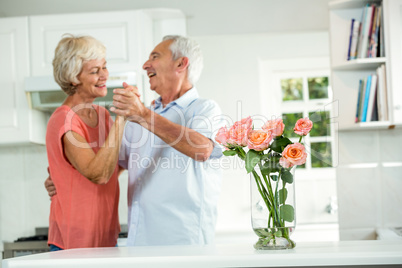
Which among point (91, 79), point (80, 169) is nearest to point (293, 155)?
point (80, 169)

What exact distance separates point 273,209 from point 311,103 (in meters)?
3.34

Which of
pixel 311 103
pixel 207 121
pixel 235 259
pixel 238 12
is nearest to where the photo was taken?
pixel 235 259

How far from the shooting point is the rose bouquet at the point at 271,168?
161 centimetres

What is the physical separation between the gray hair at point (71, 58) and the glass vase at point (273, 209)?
1270mm

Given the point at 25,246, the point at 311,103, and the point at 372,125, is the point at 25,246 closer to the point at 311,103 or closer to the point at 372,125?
the point at 372,125

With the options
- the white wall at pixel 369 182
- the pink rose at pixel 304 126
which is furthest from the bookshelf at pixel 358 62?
the pink rose at pixel 304 126

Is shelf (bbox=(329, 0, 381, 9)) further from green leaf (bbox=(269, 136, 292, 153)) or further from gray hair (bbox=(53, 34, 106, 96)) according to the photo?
green leaf (bbox=(269, 136, 292, 153))

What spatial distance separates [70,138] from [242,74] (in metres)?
2.55

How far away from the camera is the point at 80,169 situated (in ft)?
7.61

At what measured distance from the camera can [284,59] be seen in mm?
4688

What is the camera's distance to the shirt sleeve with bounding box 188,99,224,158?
2.39 metres

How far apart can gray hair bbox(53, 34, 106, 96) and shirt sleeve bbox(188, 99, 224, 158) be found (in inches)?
22.2

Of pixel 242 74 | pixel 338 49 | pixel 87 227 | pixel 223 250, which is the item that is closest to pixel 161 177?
pixel 87 227

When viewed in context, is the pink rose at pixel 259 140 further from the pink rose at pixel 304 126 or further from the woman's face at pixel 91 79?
the woman's face at pixel 91 79
